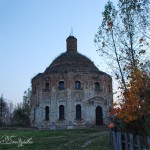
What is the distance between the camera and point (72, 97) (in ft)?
123

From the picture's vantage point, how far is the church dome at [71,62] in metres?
38.6

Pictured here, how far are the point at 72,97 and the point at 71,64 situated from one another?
5210 mm

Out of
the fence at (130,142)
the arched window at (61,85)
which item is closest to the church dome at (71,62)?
the arched window at (61,85)

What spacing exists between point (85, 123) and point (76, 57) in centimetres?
1070

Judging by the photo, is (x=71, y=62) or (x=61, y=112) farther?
(x=71, y=62)

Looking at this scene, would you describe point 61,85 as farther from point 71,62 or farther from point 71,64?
point 71,62

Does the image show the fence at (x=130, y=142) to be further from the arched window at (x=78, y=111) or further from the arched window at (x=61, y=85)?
the arched window at (x=61, y=85)

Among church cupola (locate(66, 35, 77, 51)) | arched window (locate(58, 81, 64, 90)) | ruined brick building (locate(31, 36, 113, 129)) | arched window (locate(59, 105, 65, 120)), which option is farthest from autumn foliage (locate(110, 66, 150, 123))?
church cupola (locate(66, 35, 77, 51))

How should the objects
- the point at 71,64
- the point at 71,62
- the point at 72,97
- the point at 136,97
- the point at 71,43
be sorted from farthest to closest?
the point at 71,43
the point at 71,62
the point at 71,64
the point at 72,97
the point at 136,97

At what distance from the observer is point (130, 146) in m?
10.0

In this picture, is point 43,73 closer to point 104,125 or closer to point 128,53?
point 104,125

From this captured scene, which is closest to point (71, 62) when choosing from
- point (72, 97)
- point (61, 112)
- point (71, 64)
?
point (71, 64)

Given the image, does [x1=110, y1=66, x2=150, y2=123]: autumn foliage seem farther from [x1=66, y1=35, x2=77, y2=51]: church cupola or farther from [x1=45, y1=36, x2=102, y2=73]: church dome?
[x1=66, y1=35, x2=77, y2=51]: church cupola

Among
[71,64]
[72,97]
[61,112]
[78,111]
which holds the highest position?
[71,64]
